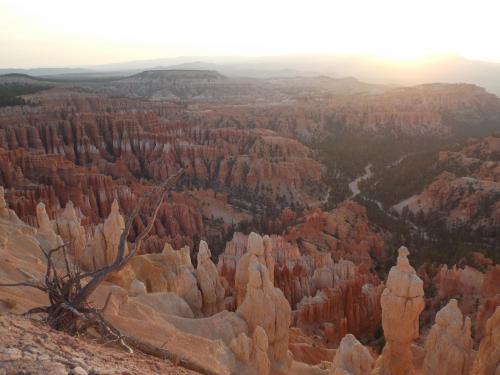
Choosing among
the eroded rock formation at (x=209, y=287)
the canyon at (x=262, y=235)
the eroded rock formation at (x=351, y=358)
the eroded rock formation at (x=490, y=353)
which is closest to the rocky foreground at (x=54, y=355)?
the canyon at (x=262, y=235)

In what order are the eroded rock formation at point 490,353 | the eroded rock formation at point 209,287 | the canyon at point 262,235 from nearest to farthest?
the eroded rock formation at point 490,353 < the canyon at point 262,235 < the eroded rock formation at point 209,287

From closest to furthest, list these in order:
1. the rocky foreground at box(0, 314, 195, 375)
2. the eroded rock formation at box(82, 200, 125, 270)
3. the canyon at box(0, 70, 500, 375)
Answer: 1. the rocky foreground at box(0, 314, 195, 375)
2. the canyon at box(0, 70, 500, 375)
3. the eroded rock formation at box(82, 200, 125, 270)

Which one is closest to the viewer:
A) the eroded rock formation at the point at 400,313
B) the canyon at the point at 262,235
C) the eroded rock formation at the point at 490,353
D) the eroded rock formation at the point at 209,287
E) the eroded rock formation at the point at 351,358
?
the eroded rock formation at the point at 490,353

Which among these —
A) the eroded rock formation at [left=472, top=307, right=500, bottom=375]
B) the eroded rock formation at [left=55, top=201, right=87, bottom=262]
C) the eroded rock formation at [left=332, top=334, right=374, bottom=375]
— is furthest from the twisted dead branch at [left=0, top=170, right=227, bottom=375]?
the eroded rock formation at [left=55, top=201, right=87, bottom=262]

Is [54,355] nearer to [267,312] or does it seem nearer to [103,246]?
[267,312]

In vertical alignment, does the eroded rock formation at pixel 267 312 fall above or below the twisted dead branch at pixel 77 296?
below

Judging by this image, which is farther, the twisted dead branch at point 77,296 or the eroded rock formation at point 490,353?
the eroded rock formation at point 490,353

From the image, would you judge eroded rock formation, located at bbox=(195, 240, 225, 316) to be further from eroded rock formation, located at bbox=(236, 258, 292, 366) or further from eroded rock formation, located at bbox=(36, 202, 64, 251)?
eroded rock formation, located at bbox=(36, 202, 64, 251)

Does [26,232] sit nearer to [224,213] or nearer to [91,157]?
[224,213]

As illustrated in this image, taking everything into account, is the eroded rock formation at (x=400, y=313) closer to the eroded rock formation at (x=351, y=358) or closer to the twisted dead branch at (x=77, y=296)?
the eroded rock formation at (x=351, y=358)

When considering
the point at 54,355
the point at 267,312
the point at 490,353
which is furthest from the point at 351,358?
the point at 54,355

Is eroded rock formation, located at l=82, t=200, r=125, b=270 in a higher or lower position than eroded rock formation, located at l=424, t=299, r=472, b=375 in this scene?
higher
